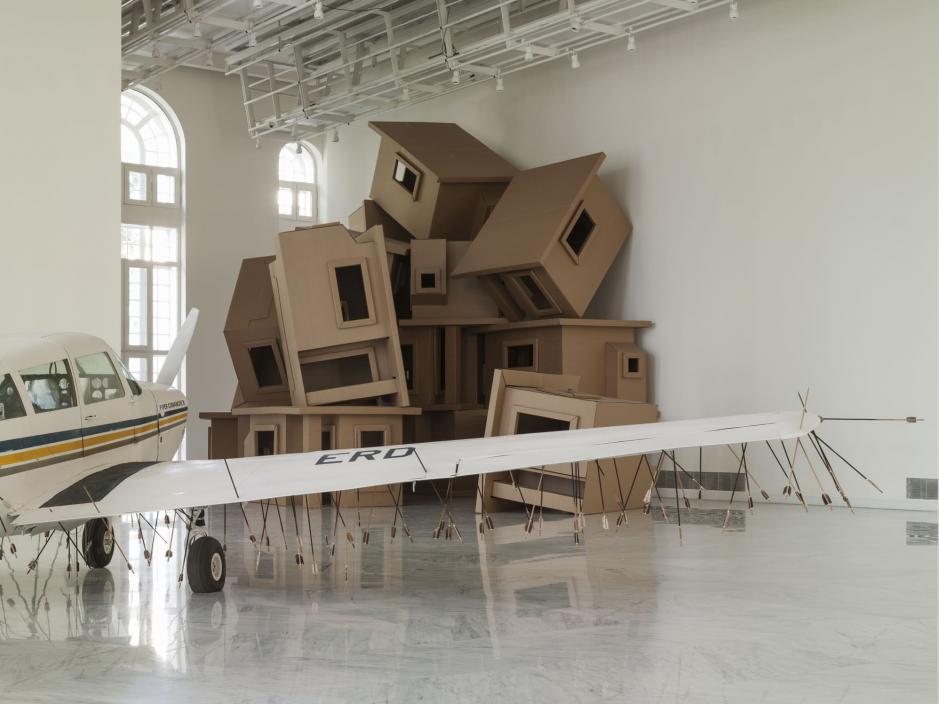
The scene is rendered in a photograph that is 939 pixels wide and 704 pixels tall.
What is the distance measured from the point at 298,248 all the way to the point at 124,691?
7.58m

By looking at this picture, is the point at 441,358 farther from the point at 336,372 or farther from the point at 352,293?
the point at 352,293

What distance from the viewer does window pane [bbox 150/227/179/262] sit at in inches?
628

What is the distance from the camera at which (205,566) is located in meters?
5.57

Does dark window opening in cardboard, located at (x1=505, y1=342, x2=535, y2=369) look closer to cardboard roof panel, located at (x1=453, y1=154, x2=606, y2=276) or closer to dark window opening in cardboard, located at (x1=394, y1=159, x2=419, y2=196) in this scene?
cardboard roof panel, located at (x1=453, y1=154, x2=606, y2=276)

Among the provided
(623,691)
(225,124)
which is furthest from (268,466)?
(225,124)

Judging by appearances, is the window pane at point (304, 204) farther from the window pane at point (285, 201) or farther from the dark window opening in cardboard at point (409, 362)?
the dark window opening in cardboard at point (409, 362)

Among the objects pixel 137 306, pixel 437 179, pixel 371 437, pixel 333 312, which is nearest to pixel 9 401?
pixel 333 312

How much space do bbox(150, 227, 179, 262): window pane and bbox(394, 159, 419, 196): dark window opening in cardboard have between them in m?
4.56

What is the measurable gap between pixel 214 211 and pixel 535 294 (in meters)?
6.67

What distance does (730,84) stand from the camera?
11.0 meters

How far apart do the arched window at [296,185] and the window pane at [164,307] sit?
7.39 ft

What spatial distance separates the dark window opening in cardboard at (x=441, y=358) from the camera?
12539 mm

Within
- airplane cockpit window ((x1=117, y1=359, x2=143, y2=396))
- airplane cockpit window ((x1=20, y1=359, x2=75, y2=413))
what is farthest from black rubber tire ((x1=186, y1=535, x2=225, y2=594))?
airplane cockpit window ((x1=117, y1=359, x2=143, y2=396))

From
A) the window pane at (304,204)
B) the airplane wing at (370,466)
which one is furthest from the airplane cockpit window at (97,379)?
the window pane at (304,204)
